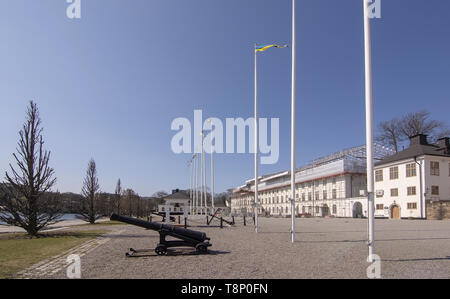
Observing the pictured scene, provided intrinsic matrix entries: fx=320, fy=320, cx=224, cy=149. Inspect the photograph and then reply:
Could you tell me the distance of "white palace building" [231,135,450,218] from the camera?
40.7 meters

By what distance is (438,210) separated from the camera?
37344mm

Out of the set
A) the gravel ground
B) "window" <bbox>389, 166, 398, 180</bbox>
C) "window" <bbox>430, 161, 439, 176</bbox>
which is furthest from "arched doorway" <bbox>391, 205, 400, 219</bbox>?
the gravel ground

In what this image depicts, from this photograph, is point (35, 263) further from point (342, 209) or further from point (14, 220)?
point (342, 209)

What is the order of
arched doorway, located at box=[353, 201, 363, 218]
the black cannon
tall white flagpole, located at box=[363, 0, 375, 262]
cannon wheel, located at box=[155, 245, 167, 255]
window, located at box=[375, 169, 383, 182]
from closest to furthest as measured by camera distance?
1. tall white flagpole, located at box=[363, 0, 375, 262]
2. cannon wheel, located at box=[155, 245, 167, 255]
3. the black cannon
4. window, located at box=[375, 169, 383, 182]
5. arched doorway, located at box=[353, 201, 363, 218]

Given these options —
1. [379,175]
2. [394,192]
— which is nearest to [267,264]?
[394,192]

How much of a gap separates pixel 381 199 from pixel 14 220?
4612 centimetres

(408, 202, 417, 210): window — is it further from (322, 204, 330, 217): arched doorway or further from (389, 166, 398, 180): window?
(322, 204, 330, 217): arched doorway

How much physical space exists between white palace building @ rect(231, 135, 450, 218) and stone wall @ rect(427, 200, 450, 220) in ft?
2.66

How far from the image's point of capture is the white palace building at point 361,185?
40656mm

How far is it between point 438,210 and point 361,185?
70.5 ft

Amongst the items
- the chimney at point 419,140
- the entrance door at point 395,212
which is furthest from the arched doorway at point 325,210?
the chimney at point 419,140

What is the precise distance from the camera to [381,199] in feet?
156

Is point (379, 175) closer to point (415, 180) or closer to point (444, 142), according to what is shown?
point (415, 180)
